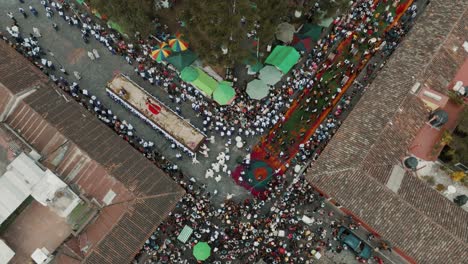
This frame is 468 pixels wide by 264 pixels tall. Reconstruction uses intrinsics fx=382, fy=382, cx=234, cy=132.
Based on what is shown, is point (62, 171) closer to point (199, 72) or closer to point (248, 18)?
point (199, 72)

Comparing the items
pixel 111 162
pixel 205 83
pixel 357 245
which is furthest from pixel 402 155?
pixel 111 162

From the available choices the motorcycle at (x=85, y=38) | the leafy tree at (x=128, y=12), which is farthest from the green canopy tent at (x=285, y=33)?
the motorcycle at (x=85, y=38)

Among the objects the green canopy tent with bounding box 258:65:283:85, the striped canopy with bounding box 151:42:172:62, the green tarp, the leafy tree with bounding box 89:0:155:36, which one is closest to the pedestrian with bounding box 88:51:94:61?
the leafy tree with bounding box 89:0:155:36

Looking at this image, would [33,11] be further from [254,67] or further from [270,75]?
[270,75]

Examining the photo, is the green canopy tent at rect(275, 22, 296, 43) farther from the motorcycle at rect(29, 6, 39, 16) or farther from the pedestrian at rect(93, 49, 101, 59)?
the motorcycle at rect(29, 6, 39, 16)

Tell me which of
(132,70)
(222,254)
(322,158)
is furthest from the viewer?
(132,70)

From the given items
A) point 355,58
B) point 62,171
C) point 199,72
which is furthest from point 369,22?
point 62,171

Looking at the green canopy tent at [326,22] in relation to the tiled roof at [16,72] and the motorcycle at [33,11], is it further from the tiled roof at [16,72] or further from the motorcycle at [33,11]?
the motorcycle at [33,11]
